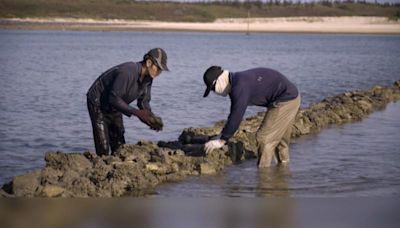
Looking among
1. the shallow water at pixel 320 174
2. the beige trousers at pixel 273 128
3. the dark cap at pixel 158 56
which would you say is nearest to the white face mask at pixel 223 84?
the dark cap at pixel 158 56

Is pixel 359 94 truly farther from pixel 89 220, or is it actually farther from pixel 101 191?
pixel 89 220

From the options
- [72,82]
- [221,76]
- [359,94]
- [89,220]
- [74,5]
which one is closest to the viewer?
[89,220]

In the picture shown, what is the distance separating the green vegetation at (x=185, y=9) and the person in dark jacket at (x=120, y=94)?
3544 inches

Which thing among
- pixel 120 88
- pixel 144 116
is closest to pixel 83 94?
pixel 144 116

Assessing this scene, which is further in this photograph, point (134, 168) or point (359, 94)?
point (359, 94)

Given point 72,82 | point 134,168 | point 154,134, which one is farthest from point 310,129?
point 72,82

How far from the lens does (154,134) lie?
539 inches

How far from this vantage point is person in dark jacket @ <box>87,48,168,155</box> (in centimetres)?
903

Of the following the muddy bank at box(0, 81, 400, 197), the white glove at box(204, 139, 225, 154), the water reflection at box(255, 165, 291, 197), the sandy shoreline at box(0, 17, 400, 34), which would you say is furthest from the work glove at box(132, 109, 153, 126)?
the sandy shoreline at box(0, 17, 400, 34)

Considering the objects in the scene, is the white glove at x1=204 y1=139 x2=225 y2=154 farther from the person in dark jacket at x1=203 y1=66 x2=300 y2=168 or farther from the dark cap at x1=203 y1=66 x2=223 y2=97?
the dark cap at x1=203 y1=66 x2=223 y2=97

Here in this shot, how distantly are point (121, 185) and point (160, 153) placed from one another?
147 cm

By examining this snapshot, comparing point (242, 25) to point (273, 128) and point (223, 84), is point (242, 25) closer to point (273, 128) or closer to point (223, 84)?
point (273, 128)

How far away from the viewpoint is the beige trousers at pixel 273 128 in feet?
31.4

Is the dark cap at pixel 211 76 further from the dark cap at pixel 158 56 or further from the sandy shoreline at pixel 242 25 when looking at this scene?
the sandy shoreline at pixel 242 25
